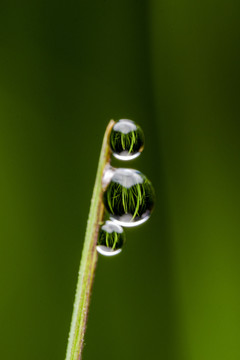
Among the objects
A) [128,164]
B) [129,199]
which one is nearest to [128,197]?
[129,199]

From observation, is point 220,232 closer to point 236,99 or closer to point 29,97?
point 236,99

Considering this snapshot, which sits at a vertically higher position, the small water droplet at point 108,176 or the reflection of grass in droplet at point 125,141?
the reflection of grass in droplet at point 125,141

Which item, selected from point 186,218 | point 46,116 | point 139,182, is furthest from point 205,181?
point 139,182

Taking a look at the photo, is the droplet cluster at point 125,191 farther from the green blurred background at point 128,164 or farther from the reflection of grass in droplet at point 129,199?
the green blurred background at point 128,164

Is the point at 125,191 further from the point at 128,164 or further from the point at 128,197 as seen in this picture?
the point at 128,164

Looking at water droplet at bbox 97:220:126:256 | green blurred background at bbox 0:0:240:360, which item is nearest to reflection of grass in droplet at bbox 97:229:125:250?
water droplet at bbox 97:220:126:256

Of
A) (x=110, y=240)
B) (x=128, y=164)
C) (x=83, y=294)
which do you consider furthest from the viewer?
(x=128, y=164)

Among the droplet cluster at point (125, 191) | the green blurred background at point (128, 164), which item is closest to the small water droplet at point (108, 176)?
the droplet cluster at point (125, 191)
